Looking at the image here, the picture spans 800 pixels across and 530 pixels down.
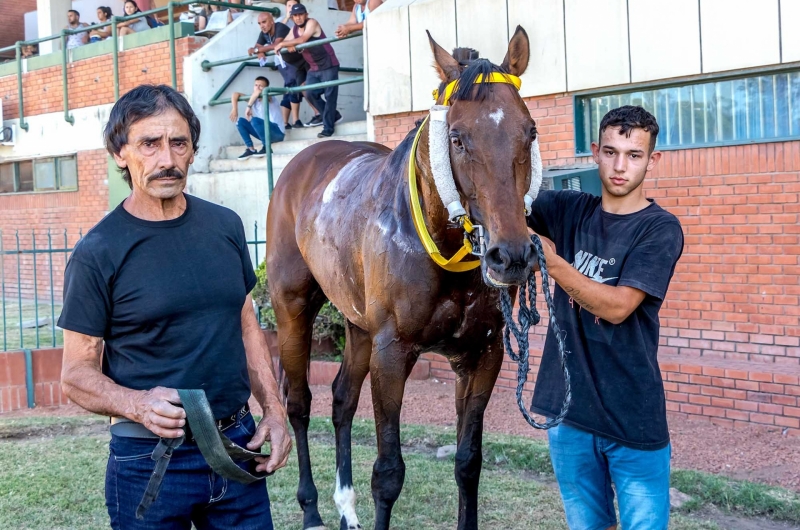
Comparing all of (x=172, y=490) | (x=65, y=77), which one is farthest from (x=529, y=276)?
(x=65, y=77)

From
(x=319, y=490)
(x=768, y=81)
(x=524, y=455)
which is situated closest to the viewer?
(x=319, y=490)

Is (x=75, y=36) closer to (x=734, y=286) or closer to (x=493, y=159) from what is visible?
(x=734, y=286)

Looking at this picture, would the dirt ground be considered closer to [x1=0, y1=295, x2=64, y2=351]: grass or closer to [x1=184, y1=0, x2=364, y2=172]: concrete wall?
[x1=0, y1=295, x2=64, y2=351]: grass

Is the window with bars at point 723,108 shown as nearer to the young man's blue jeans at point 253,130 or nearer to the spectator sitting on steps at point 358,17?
the spectator sitting on steps at point 358,17

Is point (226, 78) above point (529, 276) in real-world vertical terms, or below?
above

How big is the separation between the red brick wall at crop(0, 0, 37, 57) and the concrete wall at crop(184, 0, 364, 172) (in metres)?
11.1

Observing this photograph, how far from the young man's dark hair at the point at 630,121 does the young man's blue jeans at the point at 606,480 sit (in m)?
1.11

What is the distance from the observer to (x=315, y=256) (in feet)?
16.7

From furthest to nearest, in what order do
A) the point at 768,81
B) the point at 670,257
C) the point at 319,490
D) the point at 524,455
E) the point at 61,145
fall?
1. the point at 61,145
2. the point at 768,81
3. the point at 524,455
4. the point at 319,490
5. the point at 670,257

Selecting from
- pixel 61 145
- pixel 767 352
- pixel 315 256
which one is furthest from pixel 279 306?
pixel 61 145

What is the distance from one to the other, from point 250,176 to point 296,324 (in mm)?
7396

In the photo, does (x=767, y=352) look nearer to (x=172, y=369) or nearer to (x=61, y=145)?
(x=172, y=369)

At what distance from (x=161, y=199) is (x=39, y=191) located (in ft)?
51.6

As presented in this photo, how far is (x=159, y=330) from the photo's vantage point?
2699 millimetres
